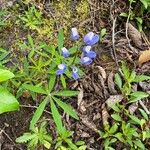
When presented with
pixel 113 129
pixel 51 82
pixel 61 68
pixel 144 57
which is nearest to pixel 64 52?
pixel 61 68

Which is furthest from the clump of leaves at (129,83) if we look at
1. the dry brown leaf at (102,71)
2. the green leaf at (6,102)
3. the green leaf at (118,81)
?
the green leaf at (6,102)

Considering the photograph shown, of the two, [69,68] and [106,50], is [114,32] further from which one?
[69,68]

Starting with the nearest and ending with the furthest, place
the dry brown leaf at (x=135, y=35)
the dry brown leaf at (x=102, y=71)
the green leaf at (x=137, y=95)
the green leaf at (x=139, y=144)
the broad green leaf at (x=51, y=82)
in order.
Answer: the broad green leaf at (x=51, y=82) < the green leaf at (x=139, y=144) < the green leaf at (x=137, y=95) < the dry brown leaf at (x=102, y=71) < the dry brown leaf at (x=135, y=35)

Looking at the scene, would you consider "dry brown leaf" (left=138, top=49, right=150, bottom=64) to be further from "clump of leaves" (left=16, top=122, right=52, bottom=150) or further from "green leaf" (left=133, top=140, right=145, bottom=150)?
"clump of leaves" (left=16, top=122, right=52, bottom=150)

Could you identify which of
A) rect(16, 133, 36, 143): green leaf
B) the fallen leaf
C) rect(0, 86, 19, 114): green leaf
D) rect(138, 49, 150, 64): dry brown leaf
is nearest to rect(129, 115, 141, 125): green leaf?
the fallen leaf

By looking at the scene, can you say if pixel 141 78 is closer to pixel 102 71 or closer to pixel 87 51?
pixel 102 71

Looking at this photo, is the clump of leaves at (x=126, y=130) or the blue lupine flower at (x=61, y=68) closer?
the blue lupine flower at (x=61, y=68)

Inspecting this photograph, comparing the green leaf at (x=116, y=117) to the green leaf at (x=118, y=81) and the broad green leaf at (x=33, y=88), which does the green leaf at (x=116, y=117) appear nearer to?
the green leaf at (x=118, y=81)

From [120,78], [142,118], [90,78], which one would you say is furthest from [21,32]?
[142,118]
